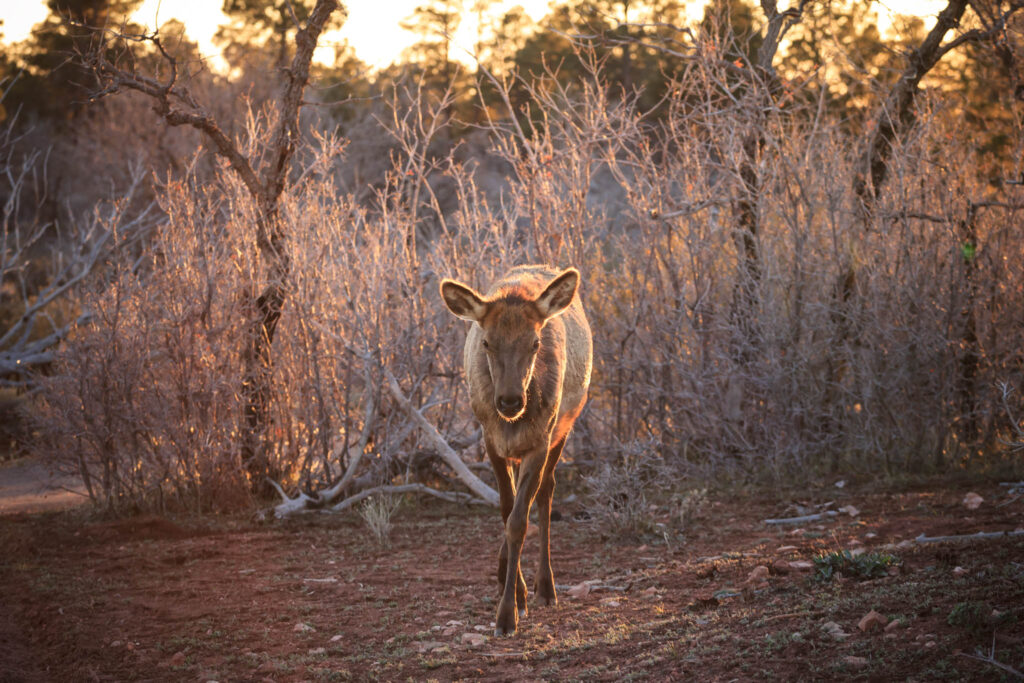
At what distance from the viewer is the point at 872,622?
5.03 m

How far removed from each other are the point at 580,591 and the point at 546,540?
0.49 m

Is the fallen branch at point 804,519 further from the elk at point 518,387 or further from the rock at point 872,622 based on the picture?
the rock at point 872,622

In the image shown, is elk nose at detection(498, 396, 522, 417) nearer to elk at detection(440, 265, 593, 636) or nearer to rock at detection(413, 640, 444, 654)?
elk at detection(440, 265, 593, 636)

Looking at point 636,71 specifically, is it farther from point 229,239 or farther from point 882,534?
point 882,534

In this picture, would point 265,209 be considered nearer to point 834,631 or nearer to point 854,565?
point 854,565

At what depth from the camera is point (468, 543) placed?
9258 mm

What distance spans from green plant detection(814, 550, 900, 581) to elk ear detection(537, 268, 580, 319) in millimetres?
2526

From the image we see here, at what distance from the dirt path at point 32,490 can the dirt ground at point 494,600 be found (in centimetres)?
100

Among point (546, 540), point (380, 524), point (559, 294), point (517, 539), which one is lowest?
point (380, 524)

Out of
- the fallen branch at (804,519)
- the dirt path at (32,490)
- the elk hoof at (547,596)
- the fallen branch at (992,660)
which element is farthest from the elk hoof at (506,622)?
the dirt path at (32,490)

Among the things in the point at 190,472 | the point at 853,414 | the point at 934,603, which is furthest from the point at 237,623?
the point at 853,414

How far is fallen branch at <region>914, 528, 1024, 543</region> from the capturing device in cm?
676

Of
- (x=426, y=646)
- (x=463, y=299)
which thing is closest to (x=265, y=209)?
(x=463, y=299)

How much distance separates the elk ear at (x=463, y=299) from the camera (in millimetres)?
6164
